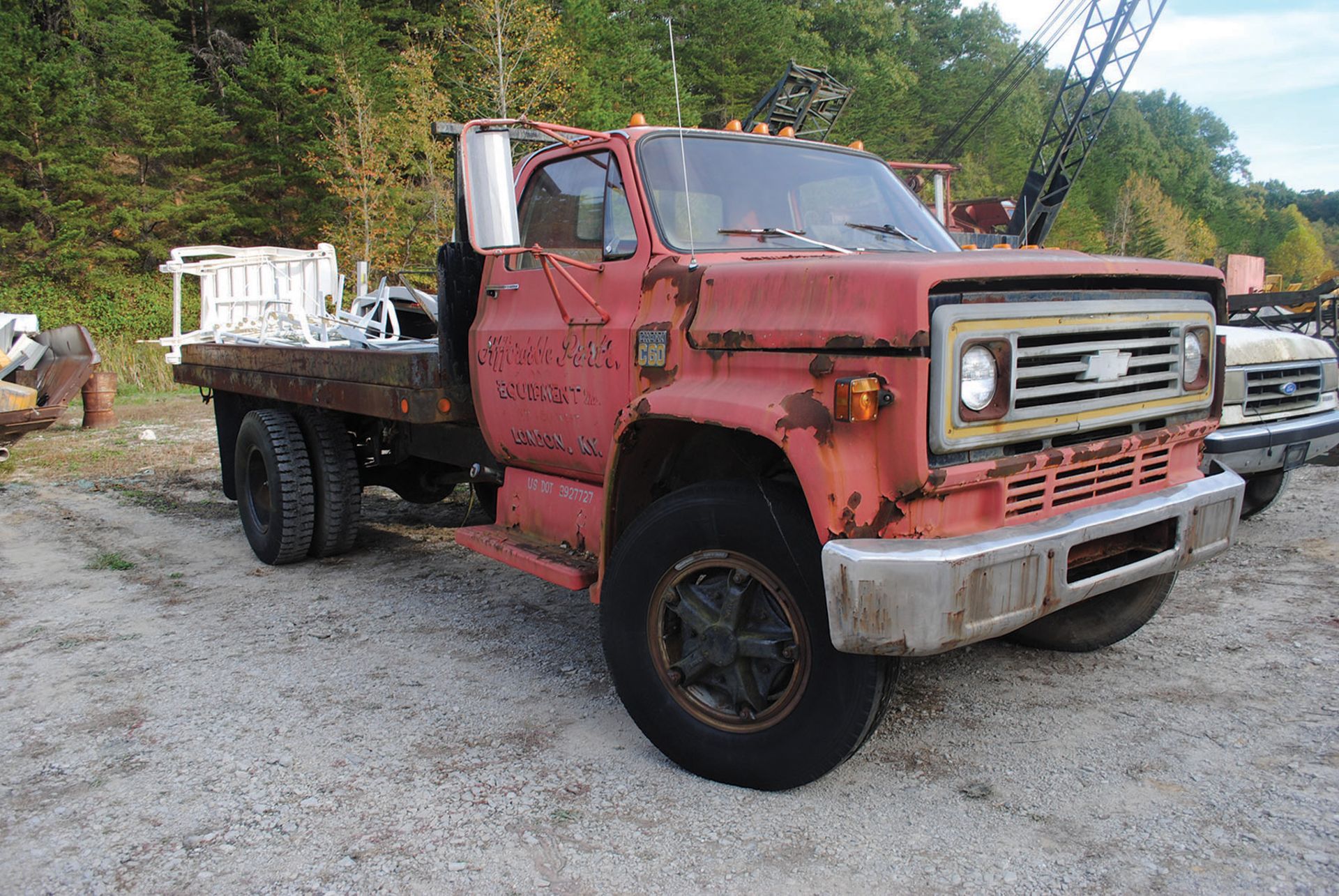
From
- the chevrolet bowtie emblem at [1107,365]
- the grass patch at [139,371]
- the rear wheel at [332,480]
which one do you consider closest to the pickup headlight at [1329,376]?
the chevrolet bowtie emblem at [1107,365]

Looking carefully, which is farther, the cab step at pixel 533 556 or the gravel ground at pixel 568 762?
the cab step at pixel 533 556

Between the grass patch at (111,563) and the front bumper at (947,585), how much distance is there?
5.16m

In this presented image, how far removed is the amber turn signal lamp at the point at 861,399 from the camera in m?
2.59

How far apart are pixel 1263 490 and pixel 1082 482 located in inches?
166

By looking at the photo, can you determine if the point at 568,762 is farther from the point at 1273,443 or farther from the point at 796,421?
the point at 1273,443

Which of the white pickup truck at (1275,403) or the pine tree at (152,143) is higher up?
the pine tree at (152,143)

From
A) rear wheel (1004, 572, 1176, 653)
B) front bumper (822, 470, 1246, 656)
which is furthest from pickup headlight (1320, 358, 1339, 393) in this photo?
front bumper (822, 470, 1246, 656)

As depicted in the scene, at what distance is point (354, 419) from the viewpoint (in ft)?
20.6

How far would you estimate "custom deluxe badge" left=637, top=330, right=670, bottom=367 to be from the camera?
332 cm

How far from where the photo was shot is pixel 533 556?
3.90m

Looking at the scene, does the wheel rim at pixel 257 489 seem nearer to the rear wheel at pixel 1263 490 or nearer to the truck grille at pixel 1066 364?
the truck grille at pixel 1066 364

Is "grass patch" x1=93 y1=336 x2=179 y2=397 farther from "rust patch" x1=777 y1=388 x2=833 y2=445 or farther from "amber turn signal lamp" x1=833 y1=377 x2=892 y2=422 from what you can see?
"amber turn signal lamp" x1=833 y1=377 x2=892 y2=422

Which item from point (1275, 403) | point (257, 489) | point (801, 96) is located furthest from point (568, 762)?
point (801, 96)

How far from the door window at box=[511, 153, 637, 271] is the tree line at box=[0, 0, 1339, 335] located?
2043cm
